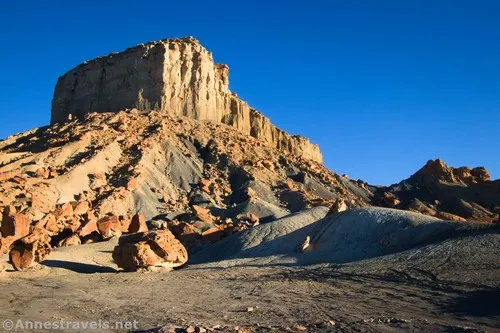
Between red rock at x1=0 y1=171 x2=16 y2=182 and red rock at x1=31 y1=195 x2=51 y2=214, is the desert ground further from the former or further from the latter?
red rock at x1=0 y1=171 x2=16 y2=182

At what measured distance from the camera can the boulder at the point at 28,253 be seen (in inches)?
817

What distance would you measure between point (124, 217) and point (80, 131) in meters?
20.1

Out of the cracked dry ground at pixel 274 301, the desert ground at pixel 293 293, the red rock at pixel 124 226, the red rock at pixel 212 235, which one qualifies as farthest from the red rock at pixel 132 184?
the cracked dry ground at pixel 274 301

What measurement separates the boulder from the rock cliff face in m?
40.5

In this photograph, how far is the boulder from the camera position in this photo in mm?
20750

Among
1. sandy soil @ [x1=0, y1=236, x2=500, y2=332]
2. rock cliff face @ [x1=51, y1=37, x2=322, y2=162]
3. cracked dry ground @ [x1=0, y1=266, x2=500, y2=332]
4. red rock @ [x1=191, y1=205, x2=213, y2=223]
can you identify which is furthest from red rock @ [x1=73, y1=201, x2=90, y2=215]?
rock cliff face @ [x1=51, y1=37, x2=322, y2=162]

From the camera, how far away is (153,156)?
48.9 m

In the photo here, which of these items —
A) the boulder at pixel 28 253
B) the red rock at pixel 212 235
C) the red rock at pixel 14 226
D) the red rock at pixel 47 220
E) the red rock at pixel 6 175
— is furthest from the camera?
the red rock at pixel 6 175

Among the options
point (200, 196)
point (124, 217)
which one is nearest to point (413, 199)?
point (200, 196)

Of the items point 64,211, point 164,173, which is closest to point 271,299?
point 64,211

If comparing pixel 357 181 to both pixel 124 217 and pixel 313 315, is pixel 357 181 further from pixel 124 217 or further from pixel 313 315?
pixel 313 315

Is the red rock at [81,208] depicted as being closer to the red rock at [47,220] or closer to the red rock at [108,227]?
the red rock at [47,220]

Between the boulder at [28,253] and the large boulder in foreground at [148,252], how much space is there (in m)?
3.22

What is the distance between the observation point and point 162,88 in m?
60.8
